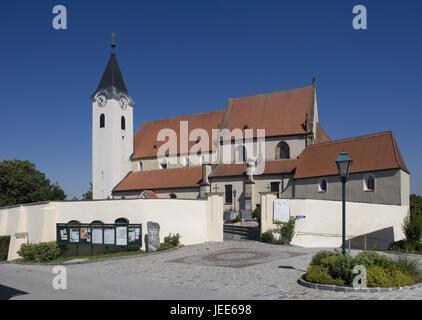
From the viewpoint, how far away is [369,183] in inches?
1161

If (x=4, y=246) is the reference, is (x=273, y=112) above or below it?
above

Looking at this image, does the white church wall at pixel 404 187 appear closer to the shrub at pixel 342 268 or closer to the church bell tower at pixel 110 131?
the shrub at pixel 342 268

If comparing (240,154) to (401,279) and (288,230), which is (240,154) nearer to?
(288,230)

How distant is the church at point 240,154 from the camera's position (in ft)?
99.0

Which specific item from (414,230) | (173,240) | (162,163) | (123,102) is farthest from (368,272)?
(123,102)

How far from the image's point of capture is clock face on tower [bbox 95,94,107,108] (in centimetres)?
4746

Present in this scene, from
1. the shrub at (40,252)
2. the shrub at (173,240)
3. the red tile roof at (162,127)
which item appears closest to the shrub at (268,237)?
the shrub at (173,240)

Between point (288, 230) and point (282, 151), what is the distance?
18.6 metres

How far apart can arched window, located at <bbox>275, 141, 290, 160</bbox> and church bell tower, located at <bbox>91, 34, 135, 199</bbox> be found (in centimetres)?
1912

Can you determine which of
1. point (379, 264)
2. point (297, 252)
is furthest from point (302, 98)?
point (379, 264)

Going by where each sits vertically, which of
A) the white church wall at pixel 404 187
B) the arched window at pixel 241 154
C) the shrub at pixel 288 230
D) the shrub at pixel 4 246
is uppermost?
the arched window at pixel 241 154

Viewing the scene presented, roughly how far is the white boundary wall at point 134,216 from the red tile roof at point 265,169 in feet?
45.2

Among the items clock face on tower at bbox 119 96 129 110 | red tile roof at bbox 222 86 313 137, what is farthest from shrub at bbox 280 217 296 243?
clock face on tower at bbox 119 96 129 110
